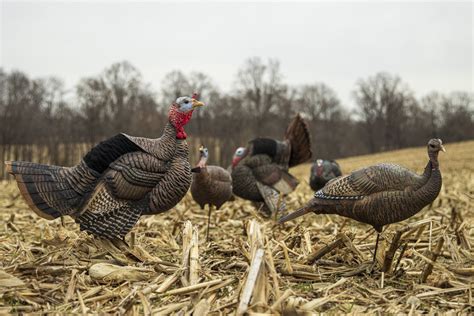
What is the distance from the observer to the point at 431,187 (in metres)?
4.73

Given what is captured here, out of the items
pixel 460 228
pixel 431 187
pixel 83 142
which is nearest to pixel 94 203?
pixel 431 187

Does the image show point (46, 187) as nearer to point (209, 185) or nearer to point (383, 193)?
point (209, 185)

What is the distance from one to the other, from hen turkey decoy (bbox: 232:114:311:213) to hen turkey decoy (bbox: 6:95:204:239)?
14.2ft

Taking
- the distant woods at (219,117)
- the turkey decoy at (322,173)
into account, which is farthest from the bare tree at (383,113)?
the turkey decoy at (322,173)

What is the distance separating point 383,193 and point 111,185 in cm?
303

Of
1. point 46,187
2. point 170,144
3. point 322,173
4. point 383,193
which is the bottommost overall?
point 322,173

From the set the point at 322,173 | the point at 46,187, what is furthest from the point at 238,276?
the point at 322,173

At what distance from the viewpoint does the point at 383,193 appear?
15.9 feet

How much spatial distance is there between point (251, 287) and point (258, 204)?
22.6 ft

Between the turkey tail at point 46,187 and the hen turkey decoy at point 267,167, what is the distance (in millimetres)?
4832

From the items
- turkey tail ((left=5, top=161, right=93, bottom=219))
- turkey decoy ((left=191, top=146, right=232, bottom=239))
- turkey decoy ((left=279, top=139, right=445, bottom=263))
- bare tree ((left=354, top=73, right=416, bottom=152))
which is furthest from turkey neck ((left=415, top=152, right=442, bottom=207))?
bare tree ((left=354, top=73, right=416, bottom=152))

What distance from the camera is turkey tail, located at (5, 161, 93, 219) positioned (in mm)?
4824

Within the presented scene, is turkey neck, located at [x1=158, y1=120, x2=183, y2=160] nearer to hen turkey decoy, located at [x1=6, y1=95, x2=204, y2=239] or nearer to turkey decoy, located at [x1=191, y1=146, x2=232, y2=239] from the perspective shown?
hen turkey decoy, located at [x1=6, y1=95, x2=204, y2=239]

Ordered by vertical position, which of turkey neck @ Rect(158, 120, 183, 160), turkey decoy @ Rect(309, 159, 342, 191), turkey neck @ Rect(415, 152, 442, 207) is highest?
turkey neck @ Rect(158, 120, 183, 160)
